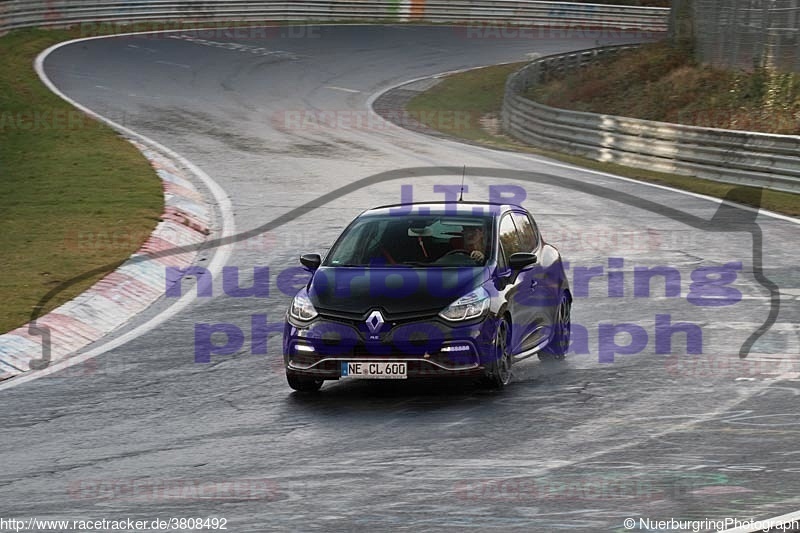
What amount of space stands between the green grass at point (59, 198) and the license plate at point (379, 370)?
4747 mm

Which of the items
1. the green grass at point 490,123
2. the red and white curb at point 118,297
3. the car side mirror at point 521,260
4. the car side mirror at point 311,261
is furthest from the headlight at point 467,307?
the green grass at point 490,123

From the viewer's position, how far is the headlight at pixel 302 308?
35.2 feet

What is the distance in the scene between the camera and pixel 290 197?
2259cm

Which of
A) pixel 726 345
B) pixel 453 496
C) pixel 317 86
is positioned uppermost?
pixel 453 496

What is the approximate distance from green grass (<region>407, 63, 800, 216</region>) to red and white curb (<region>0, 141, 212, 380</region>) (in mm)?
9230

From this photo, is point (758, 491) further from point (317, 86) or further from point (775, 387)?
point (317, 86)

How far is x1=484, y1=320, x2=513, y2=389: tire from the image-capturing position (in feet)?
34.6

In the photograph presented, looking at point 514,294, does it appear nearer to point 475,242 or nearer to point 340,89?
point 475,242

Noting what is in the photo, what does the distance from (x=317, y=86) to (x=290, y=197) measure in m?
18.3

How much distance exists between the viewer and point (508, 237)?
11883mm

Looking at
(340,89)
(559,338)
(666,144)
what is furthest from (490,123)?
(559,338)

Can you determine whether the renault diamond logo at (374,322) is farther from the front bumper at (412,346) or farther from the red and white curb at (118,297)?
the red and white curb at (118,297)

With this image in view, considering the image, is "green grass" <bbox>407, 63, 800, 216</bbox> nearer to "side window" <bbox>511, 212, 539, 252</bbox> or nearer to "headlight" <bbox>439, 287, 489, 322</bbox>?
"side window" <bbox>511, 212, 539, 252</bbox>

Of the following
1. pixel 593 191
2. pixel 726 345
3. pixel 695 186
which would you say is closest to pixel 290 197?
pixel 593 191
